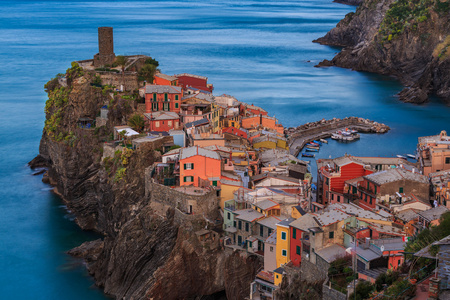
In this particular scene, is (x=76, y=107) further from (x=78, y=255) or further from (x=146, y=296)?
(x=146, y=296)

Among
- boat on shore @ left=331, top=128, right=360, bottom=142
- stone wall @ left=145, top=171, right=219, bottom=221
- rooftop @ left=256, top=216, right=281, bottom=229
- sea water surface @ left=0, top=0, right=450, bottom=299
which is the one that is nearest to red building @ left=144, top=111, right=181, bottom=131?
sea water surface @ left=0, top=0, right=450, bottom=299

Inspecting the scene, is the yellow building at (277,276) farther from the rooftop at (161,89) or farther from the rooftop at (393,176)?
the rooftop at (161,89)

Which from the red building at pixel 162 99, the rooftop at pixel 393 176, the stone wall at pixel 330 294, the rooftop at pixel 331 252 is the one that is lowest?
the stone wall at pixel 330 294

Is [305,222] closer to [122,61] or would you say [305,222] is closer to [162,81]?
[162,81]

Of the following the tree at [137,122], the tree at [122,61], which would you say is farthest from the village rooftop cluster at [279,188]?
the tree at [122,61]

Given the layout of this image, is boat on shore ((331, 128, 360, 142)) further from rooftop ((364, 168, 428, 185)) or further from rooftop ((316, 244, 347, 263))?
rooftop ((316, 244, 347, 263))

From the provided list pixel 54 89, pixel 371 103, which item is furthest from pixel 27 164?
pixel 371 103
